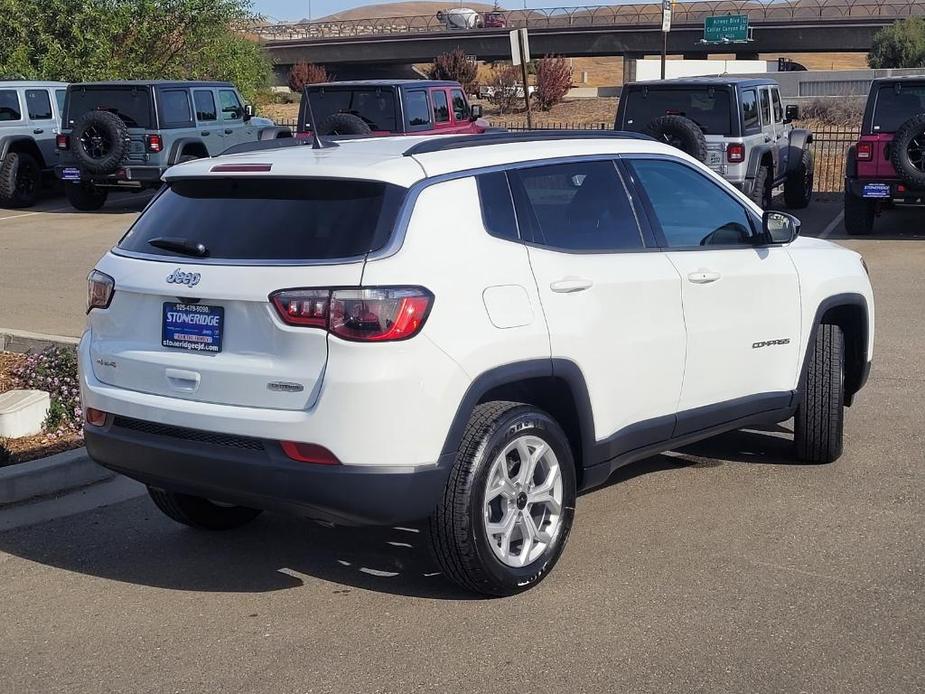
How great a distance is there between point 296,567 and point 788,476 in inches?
105

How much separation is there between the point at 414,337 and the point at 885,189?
40.9 feet

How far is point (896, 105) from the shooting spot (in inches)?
616

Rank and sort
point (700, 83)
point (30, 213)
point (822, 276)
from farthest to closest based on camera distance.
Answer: point (30, 213), point (700, 83), point (822, 276)

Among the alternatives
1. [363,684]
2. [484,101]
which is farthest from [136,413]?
[484,101]

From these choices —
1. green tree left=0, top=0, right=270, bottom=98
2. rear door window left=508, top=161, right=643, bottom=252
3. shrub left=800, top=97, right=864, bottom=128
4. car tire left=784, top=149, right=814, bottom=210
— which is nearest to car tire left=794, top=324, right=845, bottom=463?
rear door window left=508, top=161, right=643, bottom=252

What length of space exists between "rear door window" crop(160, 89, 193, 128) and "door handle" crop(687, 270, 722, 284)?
15.0 metres

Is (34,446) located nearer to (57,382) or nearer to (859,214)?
(57,382)

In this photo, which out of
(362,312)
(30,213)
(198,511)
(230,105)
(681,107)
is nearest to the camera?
(362,312)

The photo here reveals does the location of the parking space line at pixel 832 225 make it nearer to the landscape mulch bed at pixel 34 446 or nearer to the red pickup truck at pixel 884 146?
the red pickup truck at pixel 884 146

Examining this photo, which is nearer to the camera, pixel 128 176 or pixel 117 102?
pixel 128 176

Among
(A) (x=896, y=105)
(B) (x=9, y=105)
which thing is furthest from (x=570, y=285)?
(B) (x=9, y=105)

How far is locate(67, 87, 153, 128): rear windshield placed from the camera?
760 inches

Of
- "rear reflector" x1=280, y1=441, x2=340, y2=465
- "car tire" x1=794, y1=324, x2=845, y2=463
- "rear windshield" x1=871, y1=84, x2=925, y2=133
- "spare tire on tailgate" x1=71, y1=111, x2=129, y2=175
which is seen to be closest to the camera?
"rear reflector" x1=280, y1=441, x2=340, y2=465

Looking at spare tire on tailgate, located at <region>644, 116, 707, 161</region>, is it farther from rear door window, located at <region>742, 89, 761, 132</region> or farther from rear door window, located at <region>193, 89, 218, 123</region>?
rear door window, located at <region>193, 89, 218, 123</region>
